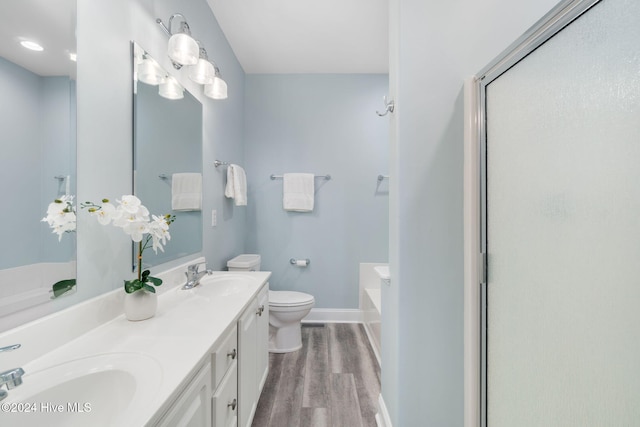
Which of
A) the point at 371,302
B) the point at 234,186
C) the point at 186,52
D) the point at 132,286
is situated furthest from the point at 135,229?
the point at 371,302

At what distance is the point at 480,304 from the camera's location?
1.09 meters

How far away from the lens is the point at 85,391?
624mm

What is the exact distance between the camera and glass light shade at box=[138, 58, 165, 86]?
1168mm

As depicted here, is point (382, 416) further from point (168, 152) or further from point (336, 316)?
point (168, 152)

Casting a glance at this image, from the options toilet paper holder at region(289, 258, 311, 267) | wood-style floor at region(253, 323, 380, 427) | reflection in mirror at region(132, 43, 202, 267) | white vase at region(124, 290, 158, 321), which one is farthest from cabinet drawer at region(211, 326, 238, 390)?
toilet paper holder at region(289, 258, 311, 267)

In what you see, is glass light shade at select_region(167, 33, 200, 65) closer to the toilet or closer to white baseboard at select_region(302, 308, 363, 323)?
the toilet

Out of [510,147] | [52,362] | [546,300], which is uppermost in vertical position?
[510,147]

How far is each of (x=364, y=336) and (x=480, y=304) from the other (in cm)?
162

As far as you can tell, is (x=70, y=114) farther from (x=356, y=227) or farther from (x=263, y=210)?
(x=356, y=227)

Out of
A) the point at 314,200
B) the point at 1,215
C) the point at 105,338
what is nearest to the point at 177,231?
the point at 105,338

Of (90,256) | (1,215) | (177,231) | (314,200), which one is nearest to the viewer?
(1,215)

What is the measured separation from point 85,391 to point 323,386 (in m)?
1.47

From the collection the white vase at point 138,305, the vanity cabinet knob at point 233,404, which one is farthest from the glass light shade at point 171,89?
the vanity cabinet knob at point 233,404

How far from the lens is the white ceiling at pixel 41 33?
0.66 metres
